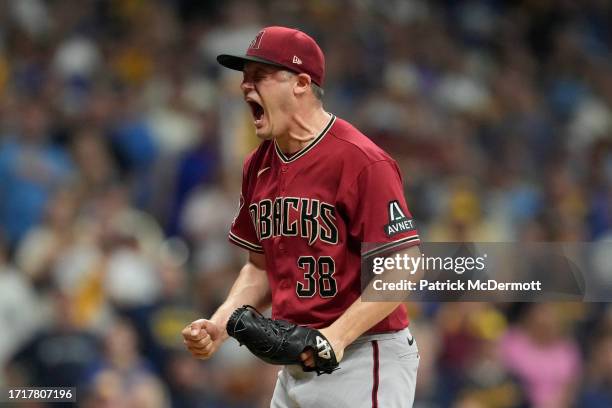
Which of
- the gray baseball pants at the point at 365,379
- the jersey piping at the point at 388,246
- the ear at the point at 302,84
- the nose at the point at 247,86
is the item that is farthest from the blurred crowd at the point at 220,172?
the nose at the point at 247,86

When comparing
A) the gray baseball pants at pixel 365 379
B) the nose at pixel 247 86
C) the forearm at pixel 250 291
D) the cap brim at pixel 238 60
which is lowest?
the gray baseball pants at pixel 365 379

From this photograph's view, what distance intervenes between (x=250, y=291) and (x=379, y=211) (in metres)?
0.72

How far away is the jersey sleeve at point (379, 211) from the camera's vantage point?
3746mm

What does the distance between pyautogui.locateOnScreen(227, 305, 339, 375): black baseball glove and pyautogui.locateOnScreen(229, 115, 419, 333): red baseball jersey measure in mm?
189

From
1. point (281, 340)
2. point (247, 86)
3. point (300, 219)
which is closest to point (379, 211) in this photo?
point (300, 219)

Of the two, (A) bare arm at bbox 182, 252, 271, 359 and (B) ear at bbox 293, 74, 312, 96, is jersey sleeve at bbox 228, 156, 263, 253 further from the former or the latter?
(B) ear at bbox 293, 74, 312, 96

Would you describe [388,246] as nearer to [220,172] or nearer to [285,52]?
[285,52]

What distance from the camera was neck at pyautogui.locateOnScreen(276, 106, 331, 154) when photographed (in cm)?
395

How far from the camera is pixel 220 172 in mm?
8328

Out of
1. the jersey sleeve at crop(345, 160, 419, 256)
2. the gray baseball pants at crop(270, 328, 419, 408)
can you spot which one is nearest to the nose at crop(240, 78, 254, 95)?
the jersey sleeve at crop(345, 160, 419, 256)

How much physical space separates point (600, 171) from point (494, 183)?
101 cm

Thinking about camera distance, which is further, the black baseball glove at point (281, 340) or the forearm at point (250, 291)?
the forearm at point (250, 291)

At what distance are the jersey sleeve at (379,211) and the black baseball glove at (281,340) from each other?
1.10 feet

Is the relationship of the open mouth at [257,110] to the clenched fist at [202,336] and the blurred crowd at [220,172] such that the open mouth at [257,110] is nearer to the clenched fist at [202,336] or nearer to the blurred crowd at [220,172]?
the clenched fist at [202,336]
